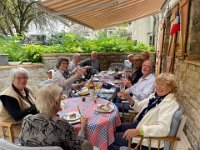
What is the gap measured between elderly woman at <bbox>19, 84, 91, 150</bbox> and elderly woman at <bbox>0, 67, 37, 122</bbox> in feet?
2.33

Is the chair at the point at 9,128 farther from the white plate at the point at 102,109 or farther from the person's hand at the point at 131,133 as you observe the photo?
the person's hand at the point at 131,133

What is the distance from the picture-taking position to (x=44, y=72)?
704 centimetres

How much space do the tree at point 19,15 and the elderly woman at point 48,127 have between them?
33.8 ft

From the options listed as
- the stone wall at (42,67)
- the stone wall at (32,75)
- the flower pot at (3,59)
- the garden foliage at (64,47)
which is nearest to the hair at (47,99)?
the stone wall at (42,67)

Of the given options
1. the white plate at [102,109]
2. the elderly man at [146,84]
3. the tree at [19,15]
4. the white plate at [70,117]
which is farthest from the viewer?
the tree at [19,15]

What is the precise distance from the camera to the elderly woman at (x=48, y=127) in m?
1.59

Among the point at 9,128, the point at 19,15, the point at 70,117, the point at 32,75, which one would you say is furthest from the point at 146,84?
the point at 19,15

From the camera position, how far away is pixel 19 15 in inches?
460

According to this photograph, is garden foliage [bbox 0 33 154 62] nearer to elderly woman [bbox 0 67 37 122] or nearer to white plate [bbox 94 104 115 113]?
elderly woman [bbox 0 67 37 122]

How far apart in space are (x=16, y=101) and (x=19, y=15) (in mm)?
10530

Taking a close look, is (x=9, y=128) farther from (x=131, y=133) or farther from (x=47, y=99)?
(x=131, y=133)

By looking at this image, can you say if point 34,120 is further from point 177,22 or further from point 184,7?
point 177,22

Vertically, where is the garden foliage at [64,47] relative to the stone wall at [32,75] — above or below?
above

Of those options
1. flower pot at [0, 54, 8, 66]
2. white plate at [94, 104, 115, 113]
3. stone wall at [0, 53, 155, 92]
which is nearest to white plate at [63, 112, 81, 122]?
white plate at [94, 104, 115, 113]
